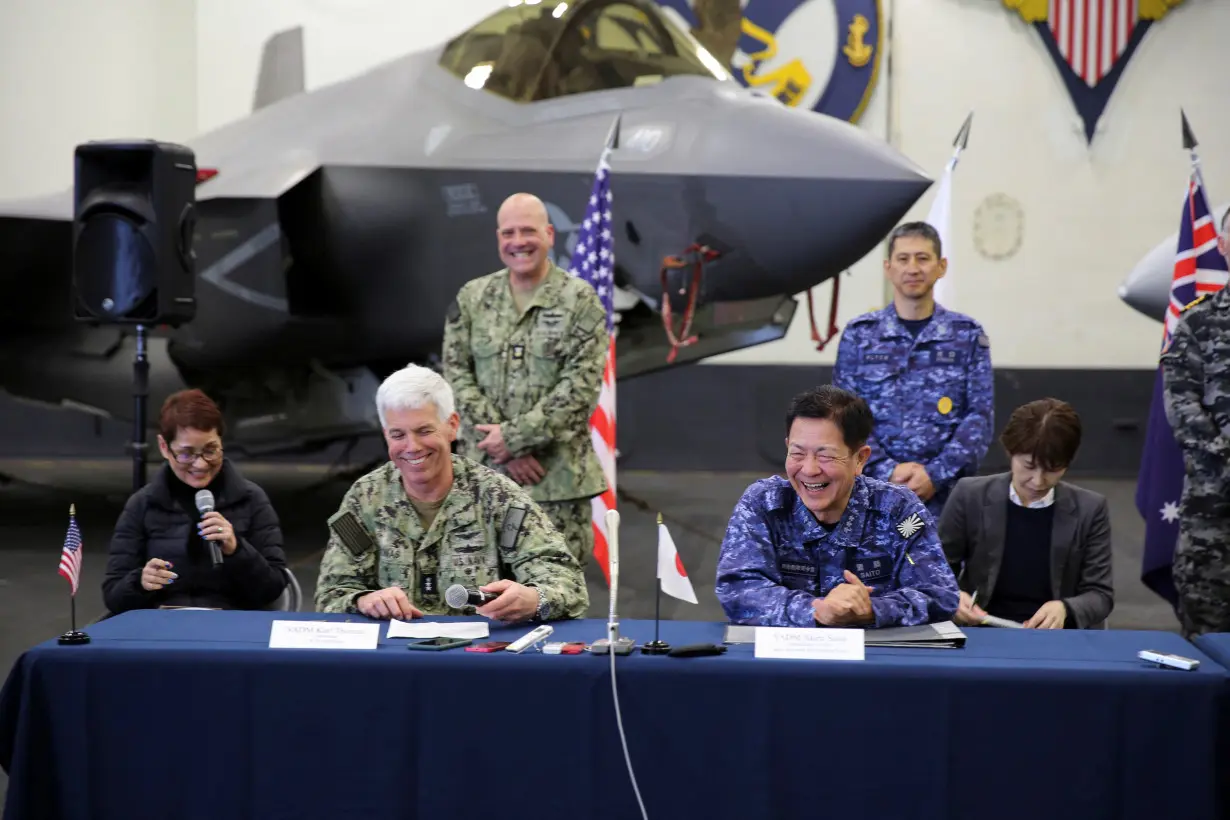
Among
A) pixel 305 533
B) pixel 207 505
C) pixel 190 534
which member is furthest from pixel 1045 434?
pixel 305 533

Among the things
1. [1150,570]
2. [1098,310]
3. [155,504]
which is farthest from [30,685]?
[1098,310]

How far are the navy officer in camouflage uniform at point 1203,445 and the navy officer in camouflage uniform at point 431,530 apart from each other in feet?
6.83

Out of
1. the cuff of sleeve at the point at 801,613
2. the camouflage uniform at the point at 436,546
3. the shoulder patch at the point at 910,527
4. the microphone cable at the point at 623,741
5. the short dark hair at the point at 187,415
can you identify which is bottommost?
the microphone cable at the point at 623,741

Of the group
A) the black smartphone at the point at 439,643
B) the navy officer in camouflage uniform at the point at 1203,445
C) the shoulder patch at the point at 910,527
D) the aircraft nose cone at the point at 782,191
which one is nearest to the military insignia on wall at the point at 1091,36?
the aircraft nose cone at the point at 782,191

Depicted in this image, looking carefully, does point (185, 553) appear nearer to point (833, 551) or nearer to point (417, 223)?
point (833, 551)

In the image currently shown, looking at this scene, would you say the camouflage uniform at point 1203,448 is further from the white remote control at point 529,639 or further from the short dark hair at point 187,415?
the short dark hair at point 187,415

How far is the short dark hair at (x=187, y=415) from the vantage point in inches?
131

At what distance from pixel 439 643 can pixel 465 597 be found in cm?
19

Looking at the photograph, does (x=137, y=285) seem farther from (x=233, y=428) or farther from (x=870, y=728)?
(x=870, y=728)

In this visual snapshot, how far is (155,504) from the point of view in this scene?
339cm

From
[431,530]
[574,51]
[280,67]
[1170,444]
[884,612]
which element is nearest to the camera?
[884,612]

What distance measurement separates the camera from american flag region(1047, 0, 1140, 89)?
11.2m

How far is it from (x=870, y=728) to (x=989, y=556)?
3.91 ft

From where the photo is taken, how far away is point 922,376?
395cm
